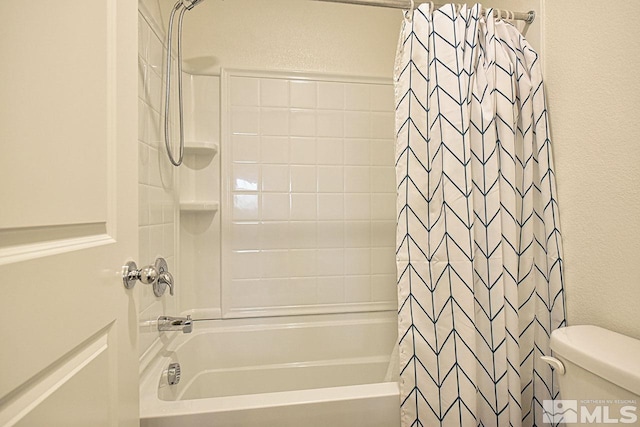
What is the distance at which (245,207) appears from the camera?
1769 millimetres

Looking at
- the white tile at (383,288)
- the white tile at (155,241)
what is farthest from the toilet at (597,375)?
the white tile at (155,241)

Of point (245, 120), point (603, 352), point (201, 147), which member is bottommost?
point (603, 352)

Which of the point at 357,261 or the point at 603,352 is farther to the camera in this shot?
the point at 357,261

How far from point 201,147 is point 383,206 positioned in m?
0.98

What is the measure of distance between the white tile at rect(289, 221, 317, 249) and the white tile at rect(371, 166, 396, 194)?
1.29 feet

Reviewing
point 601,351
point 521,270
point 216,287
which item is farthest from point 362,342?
point 601,351

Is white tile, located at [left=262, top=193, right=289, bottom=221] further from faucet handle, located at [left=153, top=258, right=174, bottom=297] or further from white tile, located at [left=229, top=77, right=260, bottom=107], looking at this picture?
faucet handle, located at [left=153, top=258, right=174, bottom=297]

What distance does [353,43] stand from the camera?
6.10 feet

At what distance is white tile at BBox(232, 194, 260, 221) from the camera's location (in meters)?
1.76

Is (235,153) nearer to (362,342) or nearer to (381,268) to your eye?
(381,268)

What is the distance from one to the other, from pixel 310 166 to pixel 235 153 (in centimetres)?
39

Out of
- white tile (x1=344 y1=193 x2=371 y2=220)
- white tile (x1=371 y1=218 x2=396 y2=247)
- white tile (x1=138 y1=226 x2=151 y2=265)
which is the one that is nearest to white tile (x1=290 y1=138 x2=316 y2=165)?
white tile (x1=344 y1=193 x2=371 y2=220)

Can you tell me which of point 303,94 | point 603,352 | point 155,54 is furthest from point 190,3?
point 603,352

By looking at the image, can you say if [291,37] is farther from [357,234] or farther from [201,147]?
[357,234]
